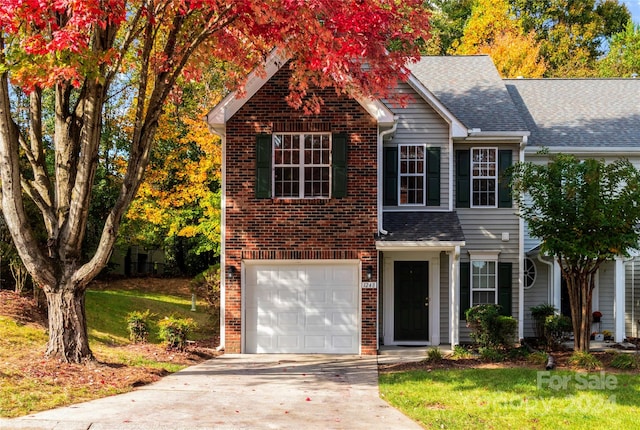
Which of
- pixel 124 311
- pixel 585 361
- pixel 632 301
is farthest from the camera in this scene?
pixel 124 311

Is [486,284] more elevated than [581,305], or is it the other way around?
[486,284]

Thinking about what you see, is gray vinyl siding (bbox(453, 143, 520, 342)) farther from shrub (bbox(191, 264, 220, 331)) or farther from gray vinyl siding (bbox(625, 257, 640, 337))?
shrub (bbox(191, 264, 220, 331))

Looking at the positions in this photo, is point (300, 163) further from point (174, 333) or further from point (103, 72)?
point (103, 72)

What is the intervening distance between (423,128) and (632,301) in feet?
25.1

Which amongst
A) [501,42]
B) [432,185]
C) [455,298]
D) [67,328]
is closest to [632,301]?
[455,298]

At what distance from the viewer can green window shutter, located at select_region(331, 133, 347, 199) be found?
15758mm

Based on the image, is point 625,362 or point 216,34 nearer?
point 216,34

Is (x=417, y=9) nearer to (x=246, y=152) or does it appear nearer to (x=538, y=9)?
(x=246, y=152)

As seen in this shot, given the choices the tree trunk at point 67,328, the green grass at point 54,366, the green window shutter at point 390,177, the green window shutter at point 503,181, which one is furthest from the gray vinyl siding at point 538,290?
the tree trunk at point 67,328

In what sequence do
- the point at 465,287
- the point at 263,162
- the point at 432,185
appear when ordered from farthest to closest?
1. the point at 465,287
2. the point at 432,185
3. the point at 263,162

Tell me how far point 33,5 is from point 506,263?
12316 mm

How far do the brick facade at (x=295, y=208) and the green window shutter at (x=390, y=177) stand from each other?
1.58 metres

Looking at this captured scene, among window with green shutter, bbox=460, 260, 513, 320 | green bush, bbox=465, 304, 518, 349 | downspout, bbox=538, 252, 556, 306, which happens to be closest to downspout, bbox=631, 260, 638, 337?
downspout, bbox=538, 252, 556, 306

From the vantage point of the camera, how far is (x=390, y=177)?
57.2 feet
